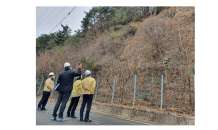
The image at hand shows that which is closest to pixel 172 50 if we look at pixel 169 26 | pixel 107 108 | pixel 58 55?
pixel 169 26

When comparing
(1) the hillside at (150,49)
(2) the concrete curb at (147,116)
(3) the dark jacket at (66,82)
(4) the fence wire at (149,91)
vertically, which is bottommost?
(2) the concrete curb at (147,116)

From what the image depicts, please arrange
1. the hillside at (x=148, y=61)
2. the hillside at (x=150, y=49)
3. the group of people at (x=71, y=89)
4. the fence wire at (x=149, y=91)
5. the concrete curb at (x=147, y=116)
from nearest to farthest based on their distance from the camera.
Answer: the group of people at (x=71, y=89) < the concrete curb at (x=147, y=116) < the fence wire at (x=149, y=91) < the hillside at (x=148, y=61) < the hillside at (x=150, y=49)

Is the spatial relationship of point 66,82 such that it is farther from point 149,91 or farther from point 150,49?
point 150,49

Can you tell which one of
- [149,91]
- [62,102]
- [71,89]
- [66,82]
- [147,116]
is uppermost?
[66,82]

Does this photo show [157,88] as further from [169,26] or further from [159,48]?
[169,26]

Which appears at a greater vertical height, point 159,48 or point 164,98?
point 159,48

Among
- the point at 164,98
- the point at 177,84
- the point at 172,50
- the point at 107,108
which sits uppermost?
the point at 172,50

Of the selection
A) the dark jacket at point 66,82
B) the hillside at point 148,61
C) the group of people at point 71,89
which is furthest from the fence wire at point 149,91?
the dark jacket at point 66,82

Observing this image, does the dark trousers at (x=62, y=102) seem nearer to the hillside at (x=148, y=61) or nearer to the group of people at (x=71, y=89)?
the group of people at (x=71, y=89)

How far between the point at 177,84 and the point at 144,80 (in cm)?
194

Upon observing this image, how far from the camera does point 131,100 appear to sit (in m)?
8.67

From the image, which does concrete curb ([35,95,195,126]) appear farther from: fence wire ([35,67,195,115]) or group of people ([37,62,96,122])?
group of people ([37,62,96,122])

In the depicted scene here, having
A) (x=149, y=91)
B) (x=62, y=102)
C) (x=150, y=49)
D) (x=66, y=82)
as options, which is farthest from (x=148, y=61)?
(x=62, y=102)

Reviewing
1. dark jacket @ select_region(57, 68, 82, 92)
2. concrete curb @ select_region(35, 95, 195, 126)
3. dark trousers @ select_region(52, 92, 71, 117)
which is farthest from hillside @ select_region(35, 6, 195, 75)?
dark trousers @ select_region(52, 92, 71, 117)
